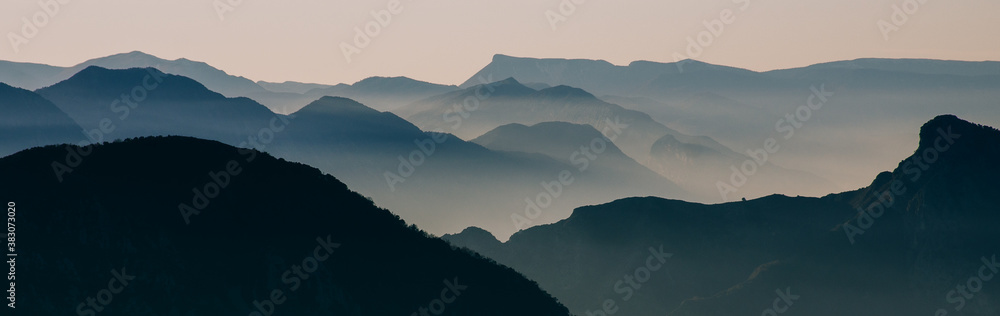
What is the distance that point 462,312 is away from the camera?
468 ft

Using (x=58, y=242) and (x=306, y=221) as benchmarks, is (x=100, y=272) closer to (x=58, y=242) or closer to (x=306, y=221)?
(x=58, y=242)

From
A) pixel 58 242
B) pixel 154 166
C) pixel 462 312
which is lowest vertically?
pixel 462 312

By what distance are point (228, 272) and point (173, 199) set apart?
41.6 ft

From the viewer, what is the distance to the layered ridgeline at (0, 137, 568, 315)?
117 m

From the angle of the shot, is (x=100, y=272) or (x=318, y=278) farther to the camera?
(x=318, y=278)

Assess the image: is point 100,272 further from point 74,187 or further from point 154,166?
point 154,166

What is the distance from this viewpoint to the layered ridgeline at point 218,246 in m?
117

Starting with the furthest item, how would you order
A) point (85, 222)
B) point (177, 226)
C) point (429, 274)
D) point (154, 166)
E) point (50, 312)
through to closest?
point (429, 274), point (154, 166), point (177, 226), point (85, 222), point (50, 312)

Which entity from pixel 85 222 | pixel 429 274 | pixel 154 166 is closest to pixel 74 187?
pixel 85 222

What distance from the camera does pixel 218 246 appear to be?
12900 cm

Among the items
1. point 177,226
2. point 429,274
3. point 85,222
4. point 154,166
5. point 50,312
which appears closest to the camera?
point 50,312

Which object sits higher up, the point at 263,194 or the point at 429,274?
the point at 263,194

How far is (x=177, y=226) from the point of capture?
128 metres

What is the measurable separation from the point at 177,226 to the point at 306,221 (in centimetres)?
1850
